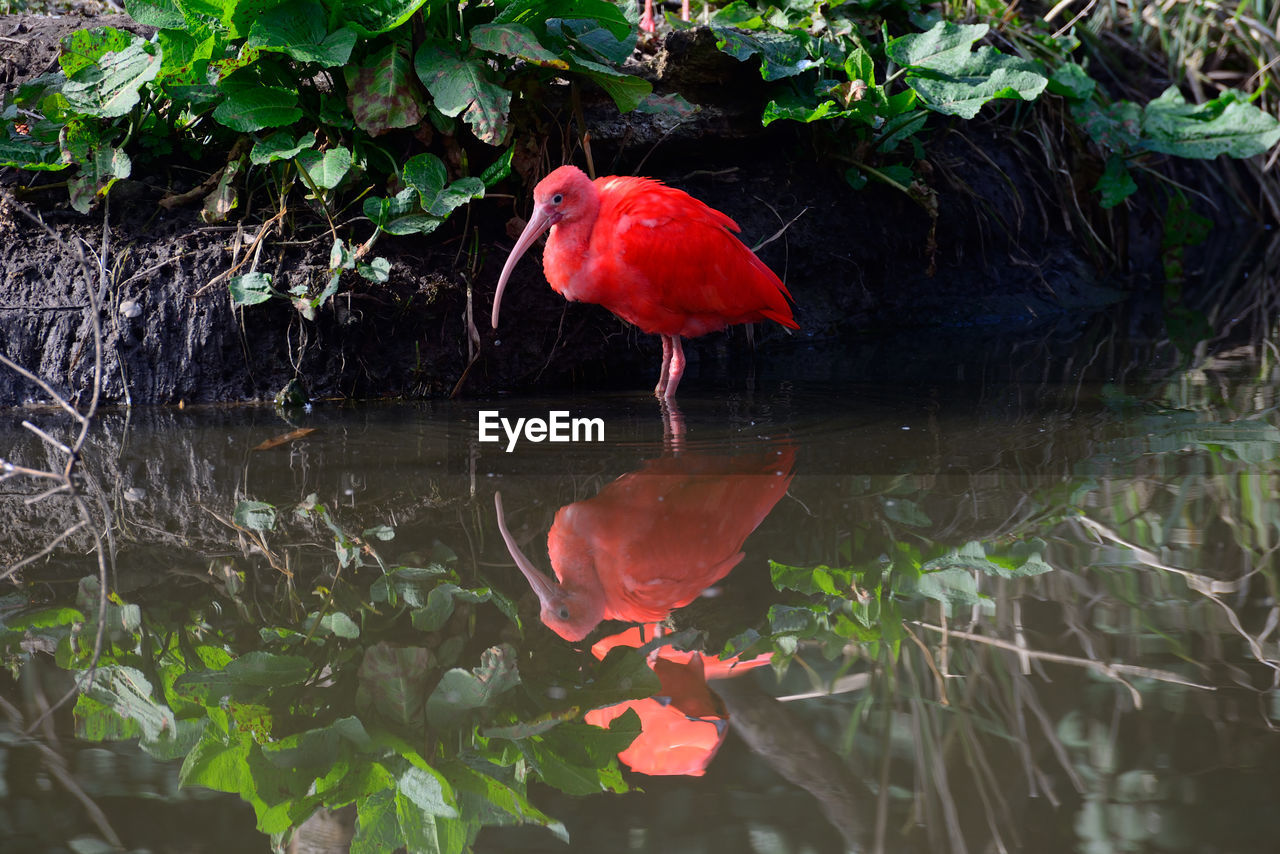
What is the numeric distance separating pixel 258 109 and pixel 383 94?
477 mm

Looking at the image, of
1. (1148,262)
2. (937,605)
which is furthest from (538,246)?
(1148,262)

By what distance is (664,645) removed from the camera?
209cm

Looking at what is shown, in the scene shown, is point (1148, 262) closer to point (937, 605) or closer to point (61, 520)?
point (937, 605)

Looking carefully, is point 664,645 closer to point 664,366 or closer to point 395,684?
point 395,684

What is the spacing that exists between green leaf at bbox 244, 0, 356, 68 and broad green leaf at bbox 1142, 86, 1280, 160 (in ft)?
15.9

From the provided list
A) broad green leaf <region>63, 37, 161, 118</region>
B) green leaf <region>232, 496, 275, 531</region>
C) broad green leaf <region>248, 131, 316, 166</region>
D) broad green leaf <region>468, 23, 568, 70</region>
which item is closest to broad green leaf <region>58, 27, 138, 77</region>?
broad green leaf <region>63, 37, 161, 118</region>

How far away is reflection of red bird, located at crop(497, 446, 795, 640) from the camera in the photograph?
88.7 inches

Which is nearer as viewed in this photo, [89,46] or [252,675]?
[252,675]

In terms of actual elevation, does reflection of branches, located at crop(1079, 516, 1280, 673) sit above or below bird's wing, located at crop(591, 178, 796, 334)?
below

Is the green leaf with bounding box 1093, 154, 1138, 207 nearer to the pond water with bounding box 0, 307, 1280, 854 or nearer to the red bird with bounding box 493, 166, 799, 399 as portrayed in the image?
the red bird with bounding box 493, 166, 799, 399

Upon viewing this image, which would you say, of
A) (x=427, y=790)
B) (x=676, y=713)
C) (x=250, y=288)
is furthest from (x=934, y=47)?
(x=427, y=790)

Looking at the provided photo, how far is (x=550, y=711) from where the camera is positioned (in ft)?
5.98

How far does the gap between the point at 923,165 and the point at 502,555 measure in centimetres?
420

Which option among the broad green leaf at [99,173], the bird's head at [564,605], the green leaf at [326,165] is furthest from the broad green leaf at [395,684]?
the broad green leaf at [99,173]
